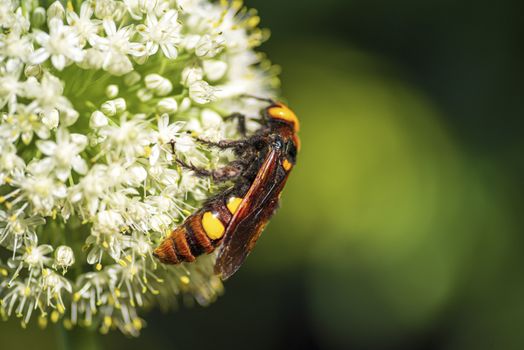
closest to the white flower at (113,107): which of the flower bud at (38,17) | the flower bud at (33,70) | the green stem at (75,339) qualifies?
the flower bud at (33,70)

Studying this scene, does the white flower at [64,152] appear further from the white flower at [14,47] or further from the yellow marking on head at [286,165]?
the yellow marking on head at [286,165]

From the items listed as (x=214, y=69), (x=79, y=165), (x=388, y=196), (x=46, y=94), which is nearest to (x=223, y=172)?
(x=214, y=69)

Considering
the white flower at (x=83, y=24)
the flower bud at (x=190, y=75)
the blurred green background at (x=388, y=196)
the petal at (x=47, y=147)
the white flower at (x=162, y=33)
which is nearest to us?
the petal at (x=47, y=147)

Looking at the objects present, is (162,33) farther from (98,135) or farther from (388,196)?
(388,196)

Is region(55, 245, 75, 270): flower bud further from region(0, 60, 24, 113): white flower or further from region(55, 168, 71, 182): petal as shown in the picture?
region(0, 60, 24, 113): white flower

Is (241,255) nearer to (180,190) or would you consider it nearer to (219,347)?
(180,190)

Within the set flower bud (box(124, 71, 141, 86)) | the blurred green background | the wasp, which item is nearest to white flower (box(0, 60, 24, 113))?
flower bud (box(124, 71, 141, 86))

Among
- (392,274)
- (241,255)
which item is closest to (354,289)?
(392,274)
